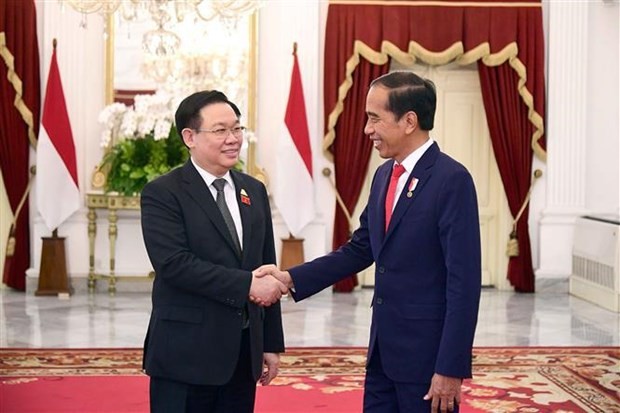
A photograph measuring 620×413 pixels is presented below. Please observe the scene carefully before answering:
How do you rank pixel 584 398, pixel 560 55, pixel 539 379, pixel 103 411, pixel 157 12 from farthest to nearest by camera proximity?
pixel 560 55 → pixel 157 12 → pixel 539 379 → pixel 584 398 → pixel 103 411

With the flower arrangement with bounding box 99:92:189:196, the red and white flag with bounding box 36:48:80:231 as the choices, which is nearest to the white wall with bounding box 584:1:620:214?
the flower arrangement with bounding box 99:92:189:196

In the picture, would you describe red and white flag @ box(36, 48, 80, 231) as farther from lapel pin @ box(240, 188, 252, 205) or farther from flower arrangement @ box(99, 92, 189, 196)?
lapel pin @ box(240, 188, 252, 205)

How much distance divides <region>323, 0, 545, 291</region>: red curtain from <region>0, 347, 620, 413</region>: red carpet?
3688 millimetres

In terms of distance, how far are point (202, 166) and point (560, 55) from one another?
8144 mm

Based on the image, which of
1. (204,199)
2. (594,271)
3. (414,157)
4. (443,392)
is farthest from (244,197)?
(594,271)

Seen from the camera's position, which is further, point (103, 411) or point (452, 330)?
point (103, 411)

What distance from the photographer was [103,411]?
590 cm

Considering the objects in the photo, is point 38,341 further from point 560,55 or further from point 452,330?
point 560,55

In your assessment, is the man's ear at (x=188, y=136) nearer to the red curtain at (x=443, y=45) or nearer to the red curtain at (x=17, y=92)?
the red curtain at (x=443, y=45)

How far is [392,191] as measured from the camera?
362 centimetres

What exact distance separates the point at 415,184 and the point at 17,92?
794 centimetres

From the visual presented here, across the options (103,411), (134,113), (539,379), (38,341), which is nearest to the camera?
(103,411)

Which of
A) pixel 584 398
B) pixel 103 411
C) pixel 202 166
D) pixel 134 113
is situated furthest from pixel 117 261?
pixel 202 166

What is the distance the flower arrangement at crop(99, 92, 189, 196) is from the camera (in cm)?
1013
